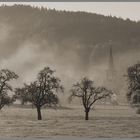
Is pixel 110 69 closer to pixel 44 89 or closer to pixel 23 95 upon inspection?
pixel 44 89

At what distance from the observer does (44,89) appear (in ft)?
48.2

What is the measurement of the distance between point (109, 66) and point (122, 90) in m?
0.29

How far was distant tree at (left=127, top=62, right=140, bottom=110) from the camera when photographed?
14.6 metres

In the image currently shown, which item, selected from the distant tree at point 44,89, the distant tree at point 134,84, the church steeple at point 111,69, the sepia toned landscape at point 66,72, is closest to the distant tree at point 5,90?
the sepia toned landscape at point 66,72

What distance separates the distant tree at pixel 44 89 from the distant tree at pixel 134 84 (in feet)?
2.39

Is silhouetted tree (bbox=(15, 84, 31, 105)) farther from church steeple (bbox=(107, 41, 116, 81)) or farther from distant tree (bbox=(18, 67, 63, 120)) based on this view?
church steeple (bbox=(107, 41, 116, 81))

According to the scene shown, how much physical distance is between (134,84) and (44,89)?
943 millimetres

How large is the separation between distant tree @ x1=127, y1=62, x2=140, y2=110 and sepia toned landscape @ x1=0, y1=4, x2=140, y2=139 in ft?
0.03

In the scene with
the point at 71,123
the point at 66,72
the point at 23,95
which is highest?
the point at 66,72

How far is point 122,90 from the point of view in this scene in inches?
575

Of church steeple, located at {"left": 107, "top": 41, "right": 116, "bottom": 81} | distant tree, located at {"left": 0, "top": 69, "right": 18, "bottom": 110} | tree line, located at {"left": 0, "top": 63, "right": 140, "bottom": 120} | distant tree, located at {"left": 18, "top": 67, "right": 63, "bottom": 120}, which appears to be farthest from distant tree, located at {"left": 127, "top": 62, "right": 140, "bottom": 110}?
distant tree, located at {"left": 0, "top": 69, "right": 18, "bottom": 110}

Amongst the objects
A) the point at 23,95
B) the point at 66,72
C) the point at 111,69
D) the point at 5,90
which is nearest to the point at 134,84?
the point at 111,69

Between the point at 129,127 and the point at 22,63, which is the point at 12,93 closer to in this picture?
the point at 22,63

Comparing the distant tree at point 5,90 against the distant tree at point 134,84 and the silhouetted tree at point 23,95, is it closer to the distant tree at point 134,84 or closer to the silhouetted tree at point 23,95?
the silhouetted tree at point 23,95
